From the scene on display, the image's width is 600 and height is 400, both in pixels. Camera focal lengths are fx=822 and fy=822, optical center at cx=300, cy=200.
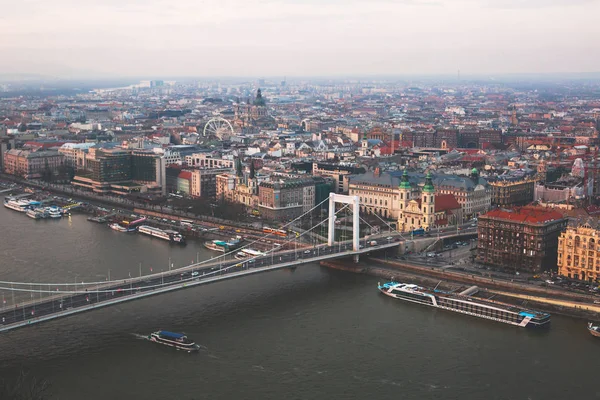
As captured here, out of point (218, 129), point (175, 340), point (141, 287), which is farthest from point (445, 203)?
point (218, 129)

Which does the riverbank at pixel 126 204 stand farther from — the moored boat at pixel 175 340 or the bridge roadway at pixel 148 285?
the moored boat at pixel 175 340

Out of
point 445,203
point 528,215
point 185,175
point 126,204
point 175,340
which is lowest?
point 126,204

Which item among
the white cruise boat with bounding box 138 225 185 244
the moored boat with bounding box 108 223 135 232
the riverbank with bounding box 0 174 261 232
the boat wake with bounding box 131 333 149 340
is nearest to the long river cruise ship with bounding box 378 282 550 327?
the boat wake with bounding box 131 333 149 340

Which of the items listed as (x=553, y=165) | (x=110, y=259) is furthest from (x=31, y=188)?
(x=553, y=165)

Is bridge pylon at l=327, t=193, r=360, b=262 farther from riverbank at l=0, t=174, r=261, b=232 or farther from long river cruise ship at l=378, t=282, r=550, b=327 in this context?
riverbank at l=0, t=174, r=261, b=232

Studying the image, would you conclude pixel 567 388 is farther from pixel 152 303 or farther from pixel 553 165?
pixel 553 165

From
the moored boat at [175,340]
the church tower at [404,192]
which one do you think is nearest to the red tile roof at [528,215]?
the church tower at [404,192]

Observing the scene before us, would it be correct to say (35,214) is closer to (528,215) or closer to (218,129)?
(528,215)
